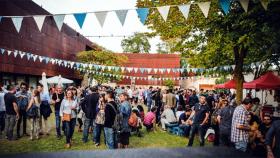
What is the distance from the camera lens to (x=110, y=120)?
8.40 meters

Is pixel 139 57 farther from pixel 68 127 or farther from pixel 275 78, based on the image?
pixel 68 127

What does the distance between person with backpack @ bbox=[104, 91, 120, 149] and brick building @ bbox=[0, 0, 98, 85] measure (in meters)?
17.0

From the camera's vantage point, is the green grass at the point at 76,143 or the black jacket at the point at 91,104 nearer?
the green grass at the point at 76,143

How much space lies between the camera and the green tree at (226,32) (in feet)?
33.6

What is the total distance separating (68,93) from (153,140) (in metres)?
3.68

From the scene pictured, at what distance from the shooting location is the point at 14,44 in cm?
2498

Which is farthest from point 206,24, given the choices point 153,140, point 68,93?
point 68,93

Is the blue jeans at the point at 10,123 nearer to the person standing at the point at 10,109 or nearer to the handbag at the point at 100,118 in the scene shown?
the person standing at the point at 10,109

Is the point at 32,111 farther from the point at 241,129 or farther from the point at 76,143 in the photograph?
the point at 241,129

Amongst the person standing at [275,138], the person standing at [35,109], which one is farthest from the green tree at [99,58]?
the person standing at [275,138]

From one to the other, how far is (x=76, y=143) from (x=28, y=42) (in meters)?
19.1

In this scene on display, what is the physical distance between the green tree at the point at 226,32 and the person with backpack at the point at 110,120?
4727 millimetres

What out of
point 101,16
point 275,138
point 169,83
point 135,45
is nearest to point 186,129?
point 101,16

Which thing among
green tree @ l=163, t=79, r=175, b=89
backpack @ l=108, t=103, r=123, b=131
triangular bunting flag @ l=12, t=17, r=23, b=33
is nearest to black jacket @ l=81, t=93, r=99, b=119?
backpack @ l=108, t=103, r=123, b=131
